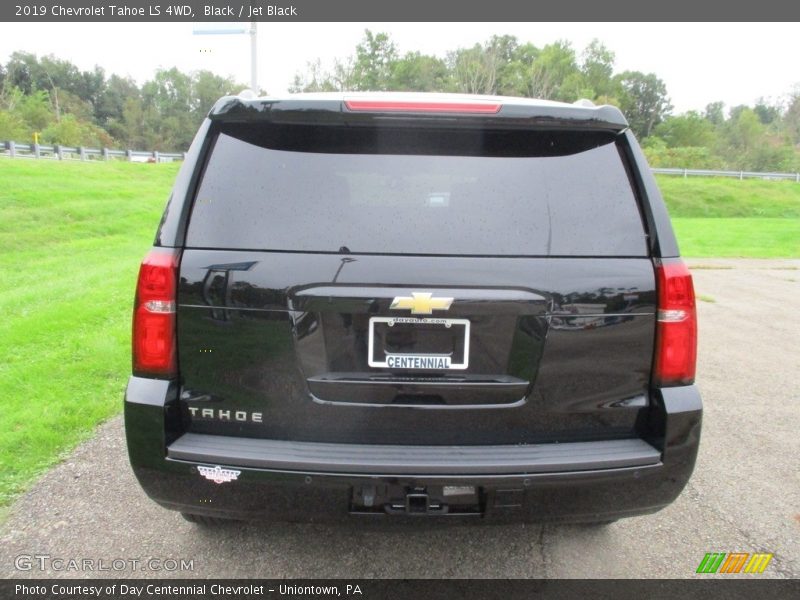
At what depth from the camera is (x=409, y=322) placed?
2.03 metres

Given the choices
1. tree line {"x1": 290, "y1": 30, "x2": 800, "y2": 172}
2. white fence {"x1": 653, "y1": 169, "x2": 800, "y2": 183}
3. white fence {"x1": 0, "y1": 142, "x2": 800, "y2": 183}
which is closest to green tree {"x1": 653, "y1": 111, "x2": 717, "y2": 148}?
tree line {"x1": 290, "y1": 30, "x2": 800, "y2": 172}

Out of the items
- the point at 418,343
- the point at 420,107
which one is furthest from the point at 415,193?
the point at 418,343

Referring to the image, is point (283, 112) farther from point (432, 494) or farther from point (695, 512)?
point (695, 512)

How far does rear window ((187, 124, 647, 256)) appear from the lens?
6.80 ft

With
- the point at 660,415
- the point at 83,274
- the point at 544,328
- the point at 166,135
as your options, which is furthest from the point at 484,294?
the point at 166,135

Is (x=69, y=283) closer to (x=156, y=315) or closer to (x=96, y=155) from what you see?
(x=156, y=315)

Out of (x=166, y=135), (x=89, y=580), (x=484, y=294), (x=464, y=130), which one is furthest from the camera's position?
(x=166, y=135)

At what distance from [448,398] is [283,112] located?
1197 millimetres

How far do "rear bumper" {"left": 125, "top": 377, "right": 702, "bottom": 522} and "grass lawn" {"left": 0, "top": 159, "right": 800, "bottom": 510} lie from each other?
1504 mm

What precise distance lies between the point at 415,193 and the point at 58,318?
5651 millimetres

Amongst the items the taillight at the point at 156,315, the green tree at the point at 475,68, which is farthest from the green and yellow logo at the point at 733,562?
the green tree at the point at 475,68

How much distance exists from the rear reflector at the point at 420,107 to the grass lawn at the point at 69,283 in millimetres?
2691

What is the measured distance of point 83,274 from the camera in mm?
9117

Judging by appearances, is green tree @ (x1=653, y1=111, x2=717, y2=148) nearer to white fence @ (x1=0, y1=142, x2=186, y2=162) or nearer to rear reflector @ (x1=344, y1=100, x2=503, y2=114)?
white fence @ (x1=0, y1=142, x2=186, y2=162)
